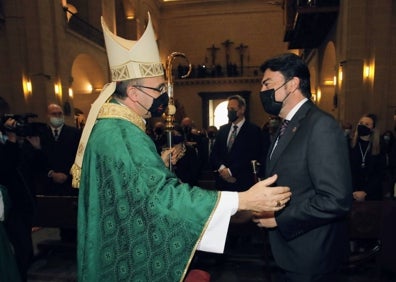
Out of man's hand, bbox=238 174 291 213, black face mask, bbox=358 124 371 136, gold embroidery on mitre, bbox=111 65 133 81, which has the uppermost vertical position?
gold embroidery on mitre, bbox=111 65 133 81

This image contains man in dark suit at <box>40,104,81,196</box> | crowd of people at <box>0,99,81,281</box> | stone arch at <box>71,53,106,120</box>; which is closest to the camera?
crowd of people at <box>0,99,81,281</box>

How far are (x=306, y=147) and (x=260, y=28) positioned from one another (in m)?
21.6

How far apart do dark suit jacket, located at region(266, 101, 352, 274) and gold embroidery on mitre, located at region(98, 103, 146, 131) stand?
85cm

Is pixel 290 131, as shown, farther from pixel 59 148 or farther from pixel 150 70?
pixel 59 148

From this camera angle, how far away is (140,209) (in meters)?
1.51

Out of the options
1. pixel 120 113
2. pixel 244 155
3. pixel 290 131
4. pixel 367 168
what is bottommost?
pixel 367 168

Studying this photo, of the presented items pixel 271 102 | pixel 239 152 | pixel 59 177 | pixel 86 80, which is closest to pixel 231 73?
pixel 86 80

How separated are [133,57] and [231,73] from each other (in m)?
19.0

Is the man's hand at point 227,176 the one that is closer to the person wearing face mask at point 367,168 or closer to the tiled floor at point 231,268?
the tiled floor at point 231,268

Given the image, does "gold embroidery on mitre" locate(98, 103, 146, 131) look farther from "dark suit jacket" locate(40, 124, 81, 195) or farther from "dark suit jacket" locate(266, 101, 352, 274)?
"dark suit jacket" locate(40, 124, 81, 195)

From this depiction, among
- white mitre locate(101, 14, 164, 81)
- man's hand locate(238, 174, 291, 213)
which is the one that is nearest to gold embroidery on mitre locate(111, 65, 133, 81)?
white mitre locate(101, 14, 164, 81)

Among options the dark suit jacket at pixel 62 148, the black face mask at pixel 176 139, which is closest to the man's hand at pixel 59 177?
the dark suit jacket at pixel 62 148

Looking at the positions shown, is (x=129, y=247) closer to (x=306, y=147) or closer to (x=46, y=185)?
(x=306, y=147)

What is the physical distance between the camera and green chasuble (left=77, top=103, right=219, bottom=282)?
148 centimetres
